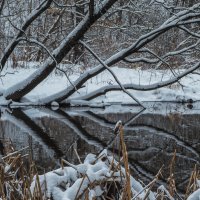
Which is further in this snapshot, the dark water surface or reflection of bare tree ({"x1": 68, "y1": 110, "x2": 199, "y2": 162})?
reflection of bare tree ({"x1": 68, "y1": 110, "x2": 199, "y2": 162})

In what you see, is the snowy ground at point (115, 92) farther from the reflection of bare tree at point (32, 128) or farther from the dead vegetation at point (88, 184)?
the dead vegetation at point (88, 184)

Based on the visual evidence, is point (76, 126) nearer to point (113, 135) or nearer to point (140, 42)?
point (113, 135)

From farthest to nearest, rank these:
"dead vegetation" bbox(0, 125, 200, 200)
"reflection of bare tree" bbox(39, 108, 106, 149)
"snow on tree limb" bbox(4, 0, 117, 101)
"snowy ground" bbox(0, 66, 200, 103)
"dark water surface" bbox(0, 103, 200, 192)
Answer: "snowy ground" bbox(0, 66, 200, 103)
"snow on tree limb" bbox(4, 0, 117, 101)
"reflection of bare tree" bbox(39, 108, 106, 149)
"dark water surface" bbox(0, 103, 200, 192)
"dead vegetation" bbox(0, 125, 200, 200)

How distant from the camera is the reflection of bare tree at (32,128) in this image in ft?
22.6

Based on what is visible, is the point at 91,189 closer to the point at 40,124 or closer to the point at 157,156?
the point at 157,156

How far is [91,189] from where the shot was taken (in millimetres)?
2043

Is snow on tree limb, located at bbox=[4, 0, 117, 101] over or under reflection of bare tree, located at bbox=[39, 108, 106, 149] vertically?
over

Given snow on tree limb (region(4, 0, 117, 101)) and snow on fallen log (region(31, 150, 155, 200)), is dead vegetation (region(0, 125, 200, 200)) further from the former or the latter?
snow on tree limb (region(4, 0, 117, 101))

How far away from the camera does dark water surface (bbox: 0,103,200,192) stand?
607 cm

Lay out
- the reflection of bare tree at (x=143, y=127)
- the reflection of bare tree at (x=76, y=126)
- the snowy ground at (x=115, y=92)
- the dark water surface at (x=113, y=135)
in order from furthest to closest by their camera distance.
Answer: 1. the snowy ground at (x=115, y=92)
2. the reflection of bare tree at (x=76, y=126)
3. the reflection of bare tree at (x=143, y=127)
4. the dark water surface at (x=113, y=135)

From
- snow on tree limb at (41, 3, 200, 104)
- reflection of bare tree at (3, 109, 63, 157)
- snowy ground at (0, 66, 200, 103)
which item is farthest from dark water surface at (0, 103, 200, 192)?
snowy ground at (0, 66, 200, 103)

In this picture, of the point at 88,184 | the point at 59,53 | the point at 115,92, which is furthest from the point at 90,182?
the point at 115,92

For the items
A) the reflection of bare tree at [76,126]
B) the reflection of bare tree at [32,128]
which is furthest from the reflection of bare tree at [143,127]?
the reflection of bare tree at [32,128]

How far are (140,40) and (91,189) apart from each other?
778cm
